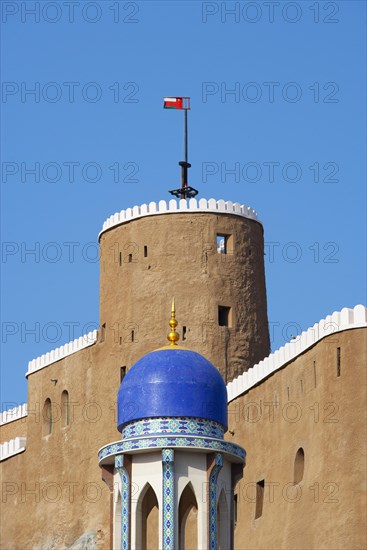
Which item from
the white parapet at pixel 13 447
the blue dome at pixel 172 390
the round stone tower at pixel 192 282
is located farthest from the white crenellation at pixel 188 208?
the blue dome at pixel 172 390

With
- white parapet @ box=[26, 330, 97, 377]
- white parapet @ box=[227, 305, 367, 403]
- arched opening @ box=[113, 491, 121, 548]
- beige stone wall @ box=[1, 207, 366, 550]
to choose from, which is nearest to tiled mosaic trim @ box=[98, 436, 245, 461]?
arched opening @ box=[113, 491, 121, 548]

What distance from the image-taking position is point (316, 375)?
1309 inches

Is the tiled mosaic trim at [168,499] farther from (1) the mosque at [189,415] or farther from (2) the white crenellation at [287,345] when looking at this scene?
(2) the white crenellation at [287,345]

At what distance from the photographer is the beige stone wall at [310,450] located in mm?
31453

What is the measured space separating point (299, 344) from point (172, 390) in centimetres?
1091

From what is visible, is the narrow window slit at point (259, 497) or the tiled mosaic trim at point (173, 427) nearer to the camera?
the tiled mosaic trim at point (173, 427)

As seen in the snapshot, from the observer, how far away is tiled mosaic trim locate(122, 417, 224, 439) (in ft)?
75.7

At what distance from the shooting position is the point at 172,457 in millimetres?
22953

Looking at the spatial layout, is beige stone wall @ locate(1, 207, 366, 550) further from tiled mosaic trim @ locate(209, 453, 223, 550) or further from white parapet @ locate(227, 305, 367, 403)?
tiled mosaic trim @ locate(209, 453, 223, 550)

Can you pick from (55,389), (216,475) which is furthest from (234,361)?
(216,475)

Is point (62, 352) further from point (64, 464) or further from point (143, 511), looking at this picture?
point (143, 511)

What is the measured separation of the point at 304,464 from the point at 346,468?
1864 mm

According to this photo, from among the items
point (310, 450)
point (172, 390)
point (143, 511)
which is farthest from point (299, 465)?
point (172, 390)

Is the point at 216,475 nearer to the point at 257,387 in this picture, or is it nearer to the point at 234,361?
the point at 257,387
